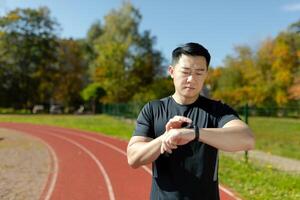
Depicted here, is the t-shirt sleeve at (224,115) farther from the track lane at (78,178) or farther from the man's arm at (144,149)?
the track lane at (78,178)

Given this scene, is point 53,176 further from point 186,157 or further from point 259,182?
point 186,157

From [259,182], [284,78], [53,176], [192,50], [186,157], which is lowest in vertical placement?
[53,176]

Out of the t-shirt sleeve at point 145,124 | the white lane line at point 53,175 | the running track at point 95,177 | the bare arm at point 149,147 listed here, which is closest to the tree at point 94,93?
the running track at point 95,177

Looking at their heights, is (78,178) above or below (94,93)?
below

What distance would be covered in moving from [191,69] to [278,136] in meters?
22.4

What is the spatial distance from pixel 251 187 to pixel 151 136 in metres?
7.79

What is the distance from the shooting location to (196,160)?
2.19 metres

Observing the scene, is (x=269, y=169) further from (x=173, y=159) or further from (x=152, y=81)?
(x=152, y=81)

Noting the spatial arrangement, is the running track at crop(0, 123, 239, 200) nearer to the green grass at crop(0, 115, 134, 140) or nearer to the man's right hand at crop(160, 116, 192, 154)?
the green grass at crop(0, 115, 134, 140)

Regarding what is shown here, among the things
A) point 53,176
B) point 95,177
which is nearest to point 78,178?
point 95,177

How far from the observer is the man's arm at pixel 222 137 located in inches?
76.2

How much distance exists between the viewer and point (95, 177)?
11453 millimetres

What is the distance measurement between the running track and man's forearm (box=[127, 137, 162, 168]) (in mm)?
6840

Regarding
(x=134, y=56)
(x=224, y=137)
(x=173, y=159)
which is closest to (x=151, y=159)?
(x=173, y=159)
